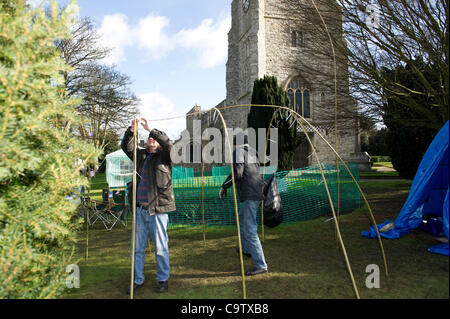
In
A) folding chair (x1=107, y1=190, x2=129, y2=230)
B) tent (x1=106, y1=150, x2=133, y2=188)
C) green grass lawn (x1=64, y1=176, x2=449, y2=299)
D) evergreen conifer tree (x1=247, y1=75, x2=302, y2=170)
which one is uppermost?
evergreen conifer tree (x1=247, y1=75, x2=302, y2=170)

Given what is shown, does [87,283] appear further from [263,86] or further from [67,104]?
[263,86]

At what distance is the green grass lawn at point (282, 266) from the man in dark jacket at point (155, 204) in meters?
0.33

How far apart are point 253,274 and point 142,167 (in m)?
2.12

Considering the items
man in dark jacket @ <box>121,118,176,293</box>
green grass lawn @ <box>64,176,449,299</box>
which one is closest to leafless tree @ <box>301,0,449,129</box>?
green grass lawn @ <box>64,176,449,299</box>

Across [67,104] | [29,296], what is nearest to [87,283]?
[29,296]

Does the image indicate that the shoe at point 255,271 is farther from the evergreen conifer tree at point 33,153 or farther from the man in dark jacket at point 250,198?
the evergreen conifer tree at point 33,153

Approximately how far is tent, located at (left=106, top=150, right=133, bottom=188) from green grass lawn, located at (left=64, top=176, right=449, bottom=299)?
20.1 feet

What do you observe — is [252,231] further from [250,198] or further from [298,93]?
[298,93]

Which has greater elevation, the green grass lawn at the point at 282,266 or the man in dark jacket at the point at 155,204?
the man in dark jacket at the point at 155,204

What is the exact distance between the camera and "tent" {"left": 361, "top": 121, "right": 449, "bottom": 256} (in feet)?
14.4

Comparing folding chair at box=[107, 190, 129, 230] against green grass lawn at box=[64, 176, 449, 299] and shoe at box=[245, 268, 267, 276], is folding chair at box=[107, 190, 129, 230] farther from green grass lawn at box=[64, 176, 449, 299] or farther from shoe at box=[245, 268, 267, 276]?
shoe at box=[245, 268, 267, 276]

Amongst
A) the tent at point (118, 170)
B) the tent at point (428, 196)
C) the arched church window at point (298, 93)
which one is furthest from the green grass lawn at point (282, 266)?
the arched church window at point (298, 93)

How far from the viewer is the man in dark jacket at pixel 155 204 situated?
11.9 ft

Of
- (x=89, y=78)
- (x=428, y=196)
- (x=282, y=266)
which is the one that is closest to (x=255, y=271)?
(x=282, y=266)
